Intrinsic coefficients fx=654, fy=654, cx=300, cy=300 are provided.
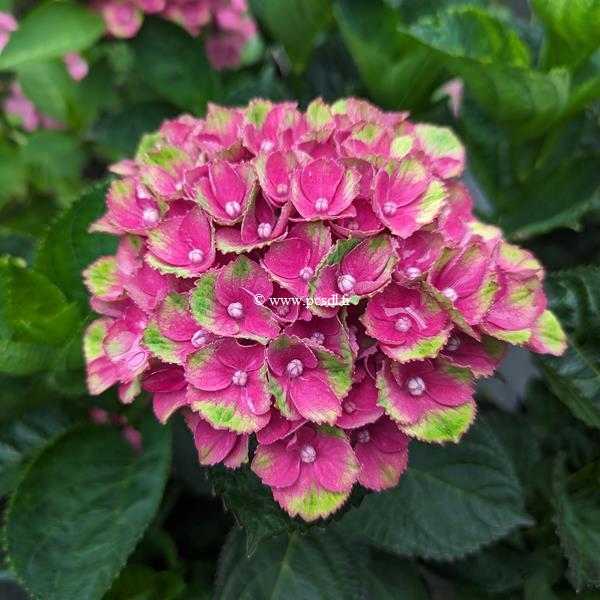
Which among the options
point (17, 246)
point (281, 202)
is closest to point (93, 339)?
point (281, 202)

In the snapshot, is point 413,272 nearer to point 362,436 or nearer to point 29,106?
point 362,436

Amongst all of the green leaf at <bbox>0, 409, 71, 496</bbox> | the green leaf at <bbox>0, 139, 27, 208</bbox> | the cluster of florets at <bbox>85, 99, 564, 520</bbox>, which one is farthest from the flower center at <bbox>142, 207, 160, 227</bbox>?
the green leaf at <bbox>0, 139, 27, 208</bbox>

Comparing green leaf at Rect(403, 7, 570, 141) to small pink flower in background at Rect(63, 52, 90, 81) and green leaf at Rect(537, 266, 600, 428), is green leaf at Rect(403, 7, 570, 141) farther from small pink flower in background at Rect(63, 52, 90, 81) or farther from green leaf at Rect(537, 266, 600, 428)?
small pink flower in background at Rect(63, 52, 90, 81)

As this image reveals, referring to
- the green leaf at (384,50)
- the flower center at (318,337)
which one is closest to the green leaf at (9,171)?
the green leaf at (384,50)

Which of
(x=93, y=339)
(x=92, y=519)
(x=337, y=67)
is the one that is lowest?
(x=92, y=519)

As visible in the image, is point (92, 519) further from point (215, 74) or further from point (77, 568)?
point (215, 74)

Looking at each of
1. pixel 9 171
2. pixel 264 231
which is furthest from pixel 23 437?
pixel 9 171
